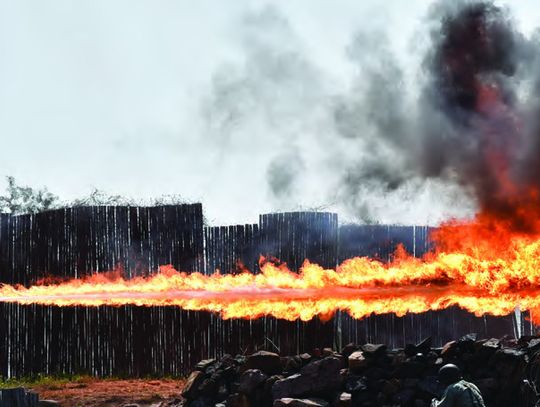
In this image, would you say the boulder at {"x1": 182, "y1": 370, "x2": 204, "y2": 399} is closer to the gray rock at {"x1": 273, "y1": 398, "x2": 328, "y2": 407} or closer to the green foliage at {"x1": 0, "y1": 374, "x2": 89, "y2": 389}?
the gray rock at {"x1": 273, "y1": 398, "x2": 328, "y2": 407}

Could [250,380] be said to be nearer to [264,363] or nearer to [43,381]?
[264,363]

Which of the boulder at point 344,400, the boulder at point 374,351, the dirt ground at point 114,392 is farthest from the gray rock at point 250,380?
the boulder at point 374,351

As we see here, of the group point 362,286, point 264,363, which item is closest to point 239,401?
point 264,363

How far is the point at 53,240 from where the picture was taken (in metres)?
17.3

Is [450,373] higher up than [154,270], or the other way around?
[154,270]

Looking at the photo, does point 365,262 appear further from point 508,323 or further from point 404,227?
point 508,323

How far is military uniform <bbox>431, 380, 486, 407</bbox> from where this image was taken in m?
9.29

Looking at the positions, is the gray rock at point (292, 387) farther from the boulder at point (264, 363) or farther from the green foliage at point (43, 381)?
the green foliage at point (43, 381)

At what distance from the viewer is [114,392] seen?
583 inches

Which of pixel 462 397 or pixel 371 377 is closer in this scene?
pixel 462 397

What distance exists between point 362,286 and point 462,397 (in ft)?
16.2

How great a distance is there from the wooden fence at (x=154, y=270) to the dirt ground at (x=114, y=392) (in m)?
0.56

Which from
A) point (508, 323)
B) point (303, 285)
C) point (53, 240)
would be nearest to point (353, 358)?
point (303, 285)

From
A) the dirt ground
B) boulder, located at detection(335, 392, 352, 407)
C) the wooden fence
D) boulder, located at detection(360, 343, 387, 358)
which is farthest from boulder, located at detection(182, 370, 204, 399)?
boulder, located at detection(360, 343, 387, 358)
